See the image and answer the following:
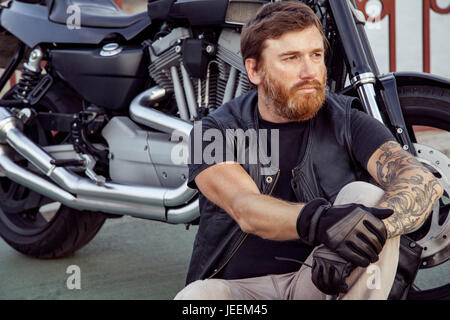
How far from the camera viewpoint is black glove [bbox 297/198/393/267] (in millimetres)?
1757

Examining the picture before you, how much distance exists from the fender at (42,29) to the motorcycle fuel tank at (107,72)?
0.07 meters

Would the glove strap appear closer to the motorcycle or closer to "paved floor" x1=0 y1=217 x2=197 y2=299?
the motorcycle

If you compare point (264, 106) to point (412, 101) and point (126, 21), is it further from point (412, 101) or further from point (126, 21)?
point (126, 21)

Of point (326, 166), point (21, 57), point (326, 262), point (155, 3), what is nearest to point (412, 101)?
point (326, 166)

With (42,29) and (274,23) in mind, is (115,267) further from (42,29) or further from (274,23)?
(274,23)

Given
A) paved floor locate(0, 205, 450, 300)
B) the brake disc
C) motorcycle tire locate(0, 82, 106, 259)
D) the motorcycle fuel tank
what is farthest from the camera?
motorcycle tire locate(0, 82, 106, 259)

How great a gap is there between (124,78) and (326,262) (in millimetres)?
2165

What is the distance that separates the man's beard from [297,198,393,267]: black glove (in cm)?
45

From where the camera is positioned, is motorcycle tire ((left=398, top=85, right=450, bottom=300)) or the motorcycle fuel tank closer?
motorcycle tire ((left=398, top=85, right=450, bottom=300))

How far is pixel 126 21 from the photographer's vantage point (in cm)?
381

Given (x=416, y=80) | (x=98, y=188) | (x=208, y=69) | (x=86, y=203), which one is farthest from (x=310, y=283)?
(x=86, y=203)

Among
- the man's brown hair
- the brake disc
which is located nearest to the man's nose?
the man's brown hair

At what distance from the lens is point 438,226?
106 inches

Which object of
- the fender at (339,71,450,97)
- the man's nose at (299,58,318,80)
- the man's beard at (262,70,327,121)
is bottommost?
the fender at (339,71,450,97)
